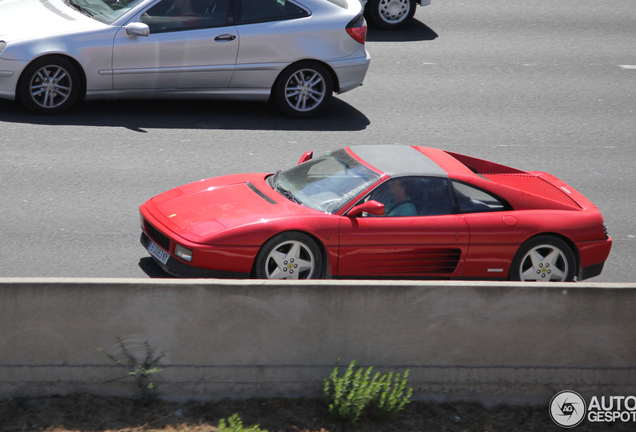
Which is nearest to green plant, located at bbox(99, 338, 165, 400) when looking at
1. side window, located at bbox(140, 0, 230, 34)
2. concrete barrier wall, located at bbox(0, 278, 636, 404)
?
concrete barrier wall, located at bbox(0, 278, 636, 404)

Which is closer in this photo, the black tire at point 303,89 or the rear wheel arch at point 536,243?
the rear wheel arch at point 536,243

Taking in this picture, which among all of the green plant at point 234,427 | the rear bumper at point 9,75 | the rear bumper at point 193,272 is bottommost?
the green plant at point 234,427

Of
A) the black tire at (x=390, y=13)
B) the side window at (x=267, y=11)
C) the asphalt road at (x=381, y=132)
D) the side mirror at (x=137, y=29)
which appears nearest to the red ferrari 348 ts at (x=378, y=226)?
the asphalt road at (x=381, y=132)

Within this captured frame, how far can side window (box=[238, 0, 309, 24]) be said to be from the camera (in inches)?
423

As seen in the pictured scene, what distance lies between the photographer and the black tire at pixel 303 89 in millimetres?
10961

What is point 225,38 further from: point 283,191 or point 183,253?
point 183,253

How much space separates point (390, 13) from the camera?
1466cm

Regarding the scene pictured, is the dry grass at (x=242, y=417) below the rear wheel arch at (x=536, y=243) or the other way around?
below

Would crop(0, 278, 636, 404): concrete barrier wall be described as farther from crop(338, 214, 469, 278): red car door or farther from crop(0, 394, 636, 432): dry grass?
crop(338, 214, 469, 278): red car door

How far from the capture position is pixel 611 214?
28.5 ft

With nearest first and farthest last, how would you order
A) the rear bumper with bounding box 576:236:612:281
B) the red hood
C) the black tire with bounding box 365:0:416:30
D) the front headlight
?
the front headlight, the red hood, the rear bumper with bounding box 576:236:612:281, the black tire with bounding box 365:0:416:30

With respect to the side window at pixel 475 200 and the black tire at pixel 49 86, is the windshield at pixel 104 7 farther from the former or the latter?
the side window at pixel 475 200

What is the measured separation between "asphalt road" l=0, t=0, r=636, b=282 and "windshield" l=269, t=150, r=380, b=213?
4.85 feet

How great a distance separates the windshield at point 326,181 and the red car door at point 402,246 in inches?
12.0
